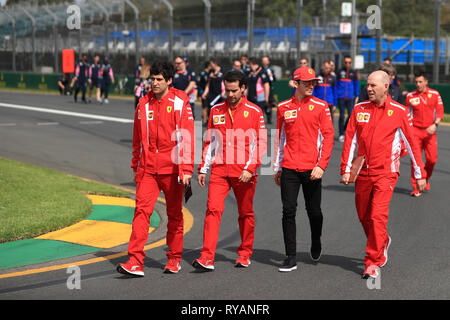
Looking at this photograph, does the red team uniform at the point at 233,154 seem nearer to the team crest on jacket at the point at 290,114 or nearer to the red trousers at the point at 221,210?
the red trousers at the point at 221,210

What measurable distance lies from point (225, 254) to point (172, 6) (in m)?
29.4

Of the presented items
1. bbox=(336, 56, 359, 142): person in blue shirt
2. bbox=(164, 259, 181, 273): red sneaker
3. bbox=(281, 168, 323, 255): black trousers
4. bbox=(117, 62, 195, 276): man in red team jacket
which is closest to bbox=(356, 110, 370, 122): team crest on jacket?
bbox=(281, 168, 323, 255): black trousers

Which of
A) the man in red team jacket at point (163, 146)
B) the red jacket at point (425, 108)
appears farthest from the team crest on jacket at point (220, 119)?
the red jacket at point (425, 108)

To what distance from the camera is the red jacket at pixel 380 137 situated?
6555mm

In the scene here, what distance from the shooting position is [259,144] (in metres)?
6.75

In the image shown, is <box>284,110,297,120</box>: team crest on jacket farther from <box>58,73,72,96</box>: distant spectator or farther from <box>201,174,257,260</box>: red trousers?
<box>58,73,72,96</box>: distant spectator

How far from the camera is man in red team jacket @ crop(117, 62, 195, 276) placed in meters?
6.50

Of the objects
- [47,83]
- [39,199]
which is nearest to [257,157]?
[39,199]

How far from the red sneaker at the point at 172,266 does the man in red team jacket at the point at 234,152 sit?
0.71ft

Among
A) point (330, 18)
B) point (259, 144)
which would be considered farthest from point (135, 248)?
point (330, 18)

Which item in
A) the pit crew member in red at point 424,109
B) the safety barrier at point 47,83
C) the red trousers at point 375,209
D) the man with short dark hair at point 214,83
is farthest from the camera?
the safety barrier at point 47,83

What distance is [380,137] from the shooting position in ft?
21.5

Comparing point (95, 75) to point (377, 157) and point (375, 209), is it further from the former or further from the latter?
point (375, 209)

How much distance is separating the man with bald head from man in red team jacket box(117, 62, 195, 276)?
141 centimetres
